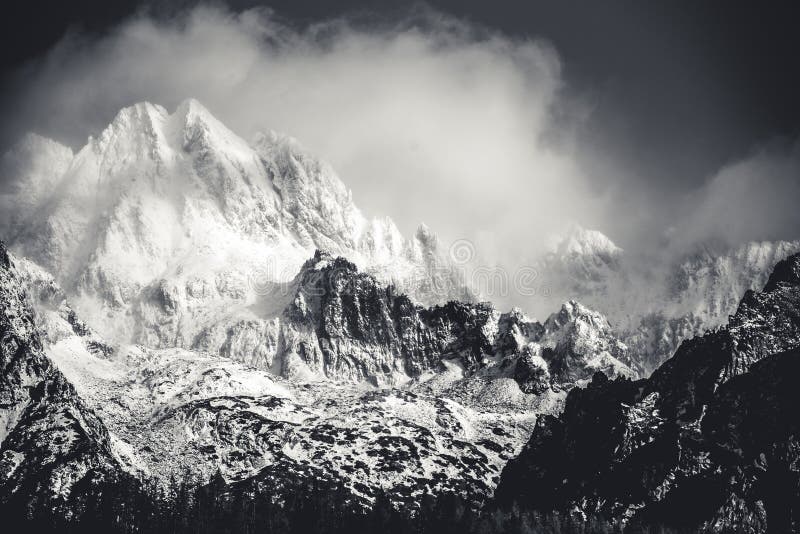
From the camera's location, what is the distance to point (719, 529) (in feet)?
655

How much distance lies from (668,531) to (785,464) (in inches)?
1301

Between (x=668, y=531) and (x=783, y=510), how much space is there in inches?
1069

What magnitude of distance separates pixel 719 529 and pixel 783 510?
53.0ft

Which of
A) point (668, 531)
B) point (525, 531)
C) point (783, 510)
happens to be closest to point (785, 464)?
point (783, 510)

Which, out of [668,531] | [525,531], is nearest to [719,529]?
[668,531]

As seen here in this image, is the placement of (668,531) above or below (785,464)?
below

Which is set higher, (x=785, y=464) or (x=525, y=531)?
(x=785, y=464)

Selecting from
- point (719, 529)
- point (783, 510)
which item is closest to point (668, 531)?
Result: point (719, 529)

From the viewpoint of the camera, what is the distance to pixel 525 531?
197375mm

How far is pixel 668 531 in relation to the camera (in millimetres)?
199500

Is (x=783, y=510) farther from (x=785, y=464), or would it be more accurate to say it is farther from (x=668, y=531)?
(x=668, y=531)

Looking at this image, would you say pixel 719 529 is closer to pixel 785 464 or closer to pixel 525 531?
pixel 785 464

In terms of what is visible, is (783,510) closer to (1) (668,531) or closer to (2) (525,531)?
(1) (668,531)

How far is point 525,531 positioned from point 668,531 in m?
36.0
